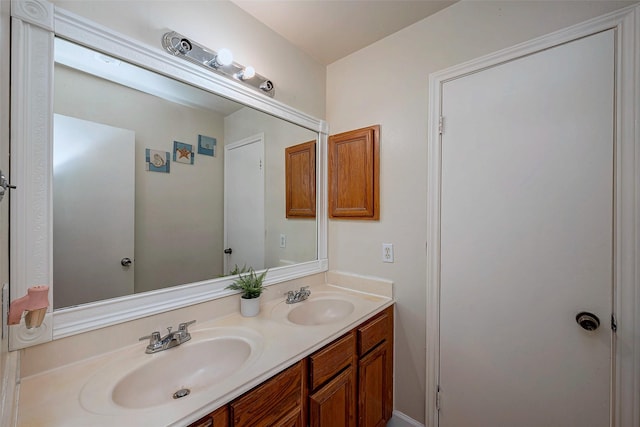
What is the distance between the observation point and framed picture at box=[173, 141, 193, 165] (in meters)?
1.24

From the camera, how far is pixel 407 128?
1.61 m

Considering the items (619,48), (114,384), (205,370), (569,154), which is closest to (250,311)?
(205,370)

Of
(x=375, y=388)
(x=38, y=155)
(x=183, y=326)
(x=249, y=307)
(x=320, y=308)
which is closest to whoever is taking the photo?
(x=38, y=155)

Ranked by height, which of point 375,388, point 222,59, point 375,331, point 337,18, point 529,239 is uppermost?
point 337,18

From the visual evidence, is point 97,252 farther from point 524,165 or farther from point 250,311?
point 524,165

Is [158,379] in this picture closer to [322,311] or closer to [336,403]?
[336,403]

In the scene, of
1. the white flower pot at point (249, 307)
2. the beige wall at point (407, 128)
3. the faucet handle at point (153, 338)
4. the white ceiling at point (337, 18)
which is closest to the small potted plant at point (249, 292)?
the white flower pot at point (249, 307)

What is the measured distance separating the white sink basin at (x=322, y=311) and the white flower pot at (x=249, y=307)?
25 centimetres

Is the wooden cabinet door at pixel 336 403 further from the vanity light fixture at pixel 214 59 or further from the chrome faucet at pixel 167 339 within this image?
the vanity light fixture at pixel 214 59

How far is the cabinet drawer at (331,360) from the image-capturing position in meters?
1.07

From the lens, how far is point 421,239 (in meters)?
1.56

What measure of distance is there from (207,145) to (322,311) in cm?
121

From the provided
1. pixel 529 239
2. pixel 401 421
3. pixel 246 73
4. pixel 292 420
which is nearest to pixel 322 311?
pixel 292 420

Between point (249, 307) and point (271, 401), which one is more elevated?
point (249, 307)
